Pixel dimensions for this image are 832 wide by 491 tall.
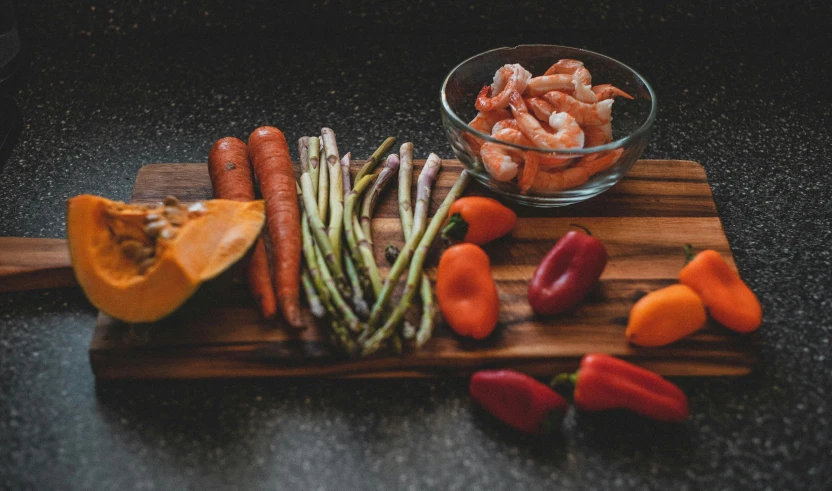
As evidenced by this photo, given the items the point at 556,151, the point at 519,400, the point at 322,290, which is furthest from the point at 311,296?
the point at 556,151

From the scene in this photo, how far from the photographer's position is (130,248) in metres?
1.10

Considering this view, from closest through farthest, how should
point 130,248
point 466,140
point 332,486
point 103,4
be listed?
point 332,486 → point 130,248 → point 466,140 → point 103,4

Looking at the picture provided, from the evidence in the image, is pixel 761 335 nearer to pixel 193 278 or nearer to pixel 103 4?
pixel 193 278

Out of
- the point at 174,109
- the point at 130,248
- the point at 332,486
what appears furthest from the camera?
the point at 174,109

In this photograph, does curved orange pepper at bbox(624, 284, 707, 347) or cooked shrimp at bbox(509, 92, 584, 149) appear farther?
cooked shrimp at bbox(509, 92, 584, 149)

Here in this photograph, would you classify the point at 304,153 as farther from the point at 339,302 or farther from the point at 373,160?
the point at 339,302

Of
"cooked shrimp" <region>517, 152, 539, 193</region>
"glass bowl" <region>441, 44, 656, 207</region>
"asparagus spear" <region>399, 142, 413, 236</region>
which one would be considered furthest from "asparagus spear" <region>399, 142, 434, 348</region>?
"cooked shrimp" <region>517, 152, 539, 193</region>

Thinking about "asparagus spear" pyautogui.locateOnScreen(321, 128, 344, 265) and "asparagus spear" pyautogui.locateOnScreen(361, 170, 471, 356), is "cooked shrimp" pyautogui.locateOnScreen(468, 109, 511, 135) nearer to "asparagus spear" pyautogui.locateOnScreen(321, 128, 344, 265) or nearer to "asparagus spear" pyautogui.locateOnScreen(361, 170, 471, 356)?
→ "asparagus spear" pyautogui.locateOnScreen(361, 170, 471, 356)

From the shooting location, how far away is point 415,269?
122 cm

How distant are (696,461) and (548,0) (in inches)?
51.8

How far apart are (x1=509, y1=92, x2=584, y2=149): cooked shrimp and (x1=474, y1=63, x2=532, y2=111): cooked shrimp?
50 millimetres

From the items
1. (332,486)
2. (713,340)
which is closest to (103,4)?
(332,486)

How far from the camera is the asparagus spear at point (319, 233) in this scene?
122cm

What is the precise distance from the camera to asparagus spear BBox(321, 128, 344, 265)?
1285 mm
